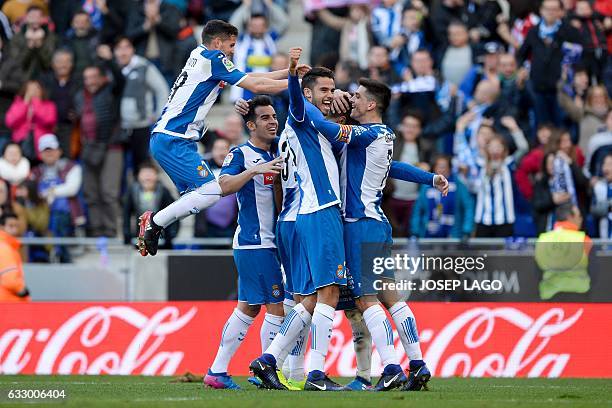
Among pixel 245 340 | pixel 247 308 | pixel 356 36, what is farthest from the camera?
pixel 356 36

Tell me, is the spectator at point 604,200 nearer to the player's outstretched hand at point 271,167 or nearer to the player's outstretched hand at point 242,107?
the player's outstretched hand at point 242,107

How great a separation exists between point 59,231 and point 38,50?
12.2 feet

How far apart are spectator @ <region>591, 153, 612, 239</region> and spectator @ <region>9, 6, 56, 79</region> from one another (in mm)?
9023

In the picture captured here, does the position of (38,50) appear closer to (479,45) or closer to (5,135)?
(5,135)

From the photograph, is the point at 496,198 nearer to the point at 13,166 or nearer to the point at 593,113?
the point at 593,113

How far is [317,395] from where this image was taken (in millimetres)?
11430

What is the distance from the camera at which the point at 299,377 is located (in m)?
12.9

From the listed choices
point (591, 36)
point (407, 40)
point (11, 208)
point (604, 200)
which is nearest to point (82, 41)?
point (11, 208)

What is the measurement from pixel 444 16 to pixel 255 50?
297 cm

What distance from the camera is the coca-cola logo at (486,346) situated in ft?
53.1

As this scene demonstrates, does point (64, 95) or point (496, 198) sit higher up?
point (64, 95)

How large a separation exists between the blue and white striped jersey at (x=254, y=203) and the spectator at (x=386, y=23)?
28.1 feet

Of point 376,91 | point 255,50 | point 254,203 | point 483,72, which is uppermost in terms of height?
point 255,50

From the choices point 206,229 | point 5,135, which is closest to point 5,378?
point 206,229
